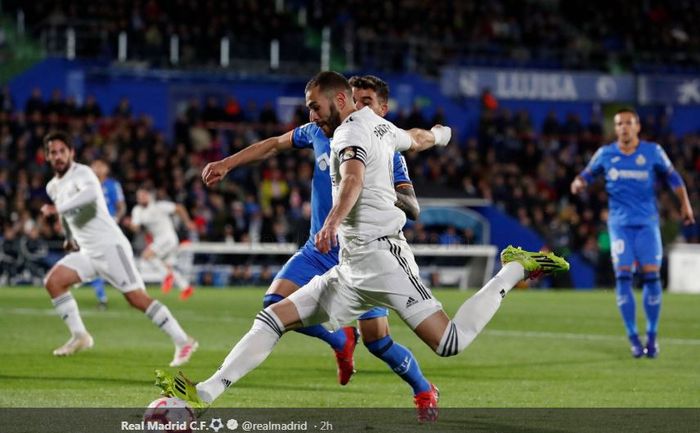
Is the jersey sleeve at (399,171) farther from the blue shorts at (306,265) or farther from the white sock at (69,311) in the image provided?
the white sock at (69,311)

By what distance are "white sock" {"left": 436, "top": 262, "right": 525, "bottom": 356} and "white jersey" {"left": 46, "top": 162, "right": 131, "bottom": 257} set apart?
5507mm

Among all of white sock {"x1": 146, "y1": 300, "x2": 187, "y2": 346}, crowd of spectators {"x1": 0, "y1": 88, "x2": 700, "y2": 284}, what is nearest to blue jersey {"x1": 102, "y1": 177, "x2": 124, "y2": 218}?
crowd of spectators {"x1": 0, "y1": 88, "x2": 700, "y2": 284}

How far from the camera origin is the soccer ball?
693cm

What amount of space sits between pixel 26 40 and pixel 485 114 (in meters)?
13.1

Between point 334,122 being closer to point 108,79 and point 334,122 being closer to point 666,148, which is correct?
point 108,79

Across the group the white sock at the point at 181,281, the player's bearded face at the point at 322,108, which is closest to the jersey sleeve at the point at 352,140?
the player's bearded face at the point at 322,108

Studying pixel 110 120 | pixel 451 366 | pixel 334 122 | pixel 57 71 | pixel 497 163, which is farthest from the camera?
pixel 497 163

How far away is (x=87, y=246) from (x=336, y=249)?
148 inches

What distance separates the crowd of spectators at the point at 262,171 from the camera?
93.7ft

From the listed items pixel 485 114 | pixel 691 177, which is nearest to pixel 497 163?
pixel 485 114

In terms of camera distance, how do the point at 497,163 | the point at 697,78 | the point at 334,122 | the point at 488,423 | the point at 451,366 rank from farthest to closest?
the point at 697,78
the point at 497,163
the point at 451,366
the point at 488,423
the point at 334,122

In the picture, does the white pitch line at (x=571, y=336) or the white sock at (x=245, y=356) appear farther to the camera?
the white pitch line at (x=571, y=336)

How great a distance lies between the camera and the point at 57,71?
32.9m

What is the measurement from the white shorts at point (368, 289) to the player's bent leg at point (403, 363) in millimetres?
847
